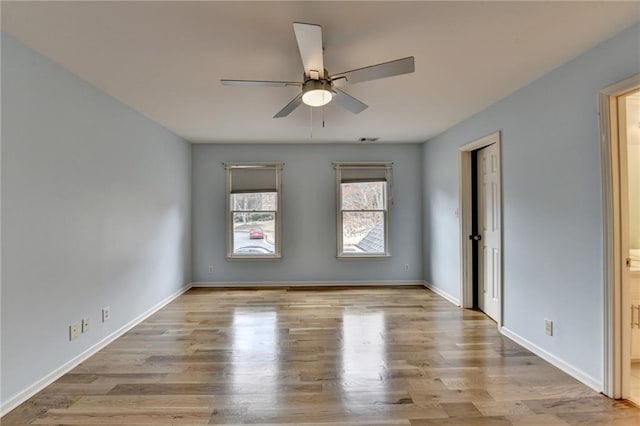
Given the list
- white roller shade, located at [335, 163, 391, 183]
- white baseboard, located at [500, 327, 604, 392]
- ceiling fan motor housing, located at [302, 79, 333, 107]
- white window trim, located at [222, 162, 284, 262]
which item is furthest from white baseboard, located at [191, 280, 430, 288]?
ceiling fan motor housing, located at [302, 79, 333, 107]

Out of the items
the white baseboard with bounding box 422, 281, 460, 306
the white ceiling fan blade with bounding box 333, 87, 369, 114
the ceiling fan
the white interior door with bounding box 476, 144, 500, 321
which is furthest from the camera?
the white baseboard with bounding box 422, 281, 460, 306

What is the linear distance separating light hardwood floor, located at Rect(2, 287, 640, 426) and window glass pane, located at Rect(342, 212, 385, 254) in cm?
185

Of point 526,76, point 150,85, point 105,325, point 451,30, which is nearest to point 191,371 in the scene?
point 105,325

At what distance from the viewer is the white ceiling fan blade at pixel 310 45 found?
169cm

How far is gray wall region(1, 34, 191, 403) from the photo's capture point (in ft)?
6.99

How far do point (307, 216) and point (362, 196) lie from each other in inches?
41.2

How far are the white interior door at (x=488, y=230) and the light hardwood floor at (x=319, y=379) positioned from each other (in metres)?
0.35

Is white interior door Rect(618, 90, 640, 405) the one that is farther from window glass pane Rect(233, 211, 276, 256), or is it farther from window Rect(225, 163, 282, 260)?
window glass pane Rect(233, 211, 276, 256)

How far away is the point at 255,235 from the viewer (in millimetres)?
5570

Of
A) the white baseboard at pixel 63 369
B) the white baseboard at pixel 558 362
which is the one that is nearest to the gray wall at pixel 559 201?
the white baseboard at pixel 558 362

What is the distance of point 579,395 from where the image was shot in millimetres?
2250

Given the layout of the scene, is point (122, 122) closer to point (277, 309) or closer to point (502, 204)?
point (277, 309)

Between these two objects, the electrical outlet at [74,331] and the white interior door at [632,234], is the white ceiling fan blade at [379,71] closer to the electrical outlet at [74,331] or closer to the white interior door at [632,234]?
the white interior door at [632,234]

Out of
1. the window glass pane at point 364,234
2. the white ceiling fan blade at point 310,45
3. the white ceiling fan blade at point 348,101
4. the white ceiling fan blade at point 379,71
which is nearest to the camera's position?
the white ceiling fan blade at point 310,45
